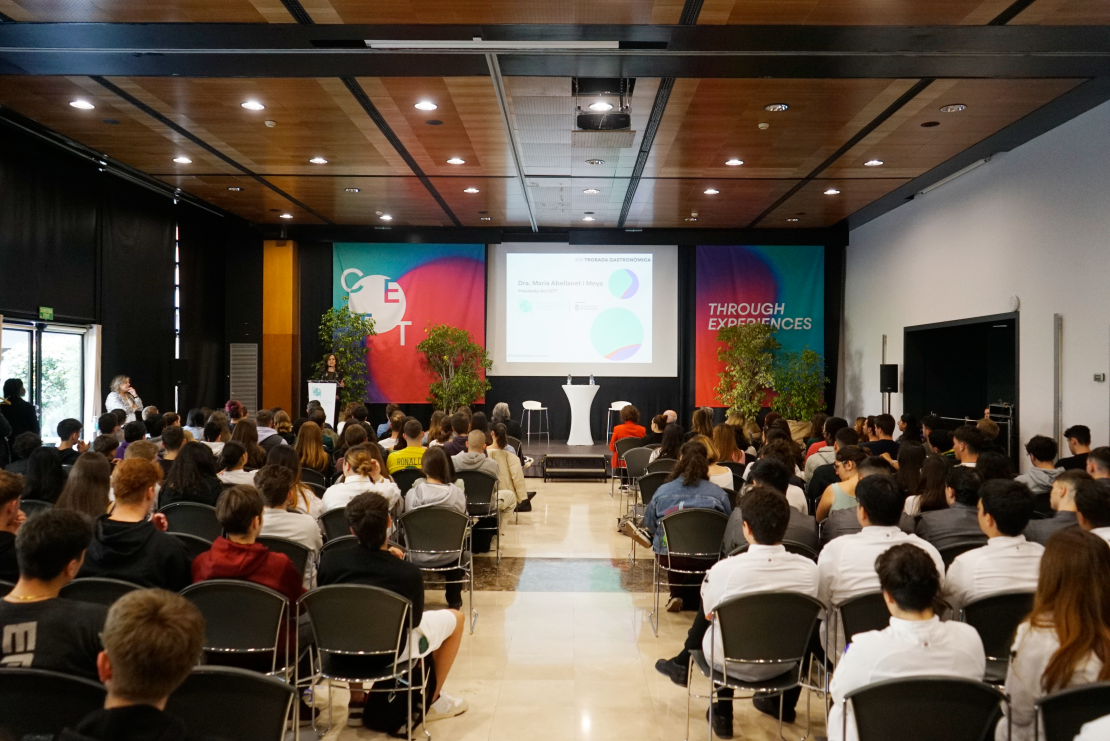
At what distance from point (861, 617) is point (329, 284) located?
1287cm

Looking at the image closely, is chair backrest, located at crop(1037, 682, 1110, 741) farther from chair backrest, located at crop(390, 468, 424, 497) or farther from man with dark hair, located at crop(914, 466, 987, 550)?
chair backrest, located at crop(390, 468, 424, 497)

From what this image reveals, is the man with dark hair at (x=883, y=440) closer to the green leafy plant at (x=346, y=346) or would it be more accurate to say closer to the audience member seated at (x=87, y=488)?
the audience member seated at (x=87, y=488)

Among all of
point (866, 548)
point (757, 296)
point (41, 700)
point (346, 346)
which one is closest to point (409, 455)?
point (866, 548)

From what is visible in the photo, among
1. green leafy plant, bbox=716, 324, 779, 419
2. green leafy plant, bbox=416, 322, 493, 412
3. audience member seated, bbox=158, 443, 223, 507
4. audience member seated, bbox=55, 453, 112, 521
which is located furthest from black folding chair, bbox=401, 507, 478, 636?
green leafy plant, bbox=716, 324, 779, 419

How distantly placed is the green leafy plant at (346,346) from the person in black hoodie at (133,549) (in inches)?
420

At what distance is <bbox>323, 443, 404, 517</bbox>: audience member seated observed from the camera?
5.00m

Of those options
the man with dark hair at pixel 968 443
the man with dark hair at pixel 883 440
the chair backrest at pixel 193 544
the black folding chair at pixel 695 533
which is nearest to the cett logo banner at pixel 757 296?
the man with dark hair at pixel 883 440

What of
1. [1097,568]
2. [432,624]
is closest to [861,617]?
[1097,568]

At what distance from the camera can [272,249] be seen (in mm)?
14141

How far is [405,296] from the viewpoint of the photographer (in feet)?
46.8

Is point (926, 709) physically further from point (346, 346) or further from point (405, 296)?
point (405, 296)

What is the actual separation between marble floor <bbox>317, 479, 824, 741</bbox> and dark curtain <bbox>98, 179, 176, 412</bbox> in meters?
6.81

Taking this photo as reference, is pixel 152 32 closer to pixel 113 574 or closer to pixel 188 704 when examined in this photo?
pixel 113 574

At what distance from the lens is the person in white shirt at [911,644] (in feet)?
7.64
